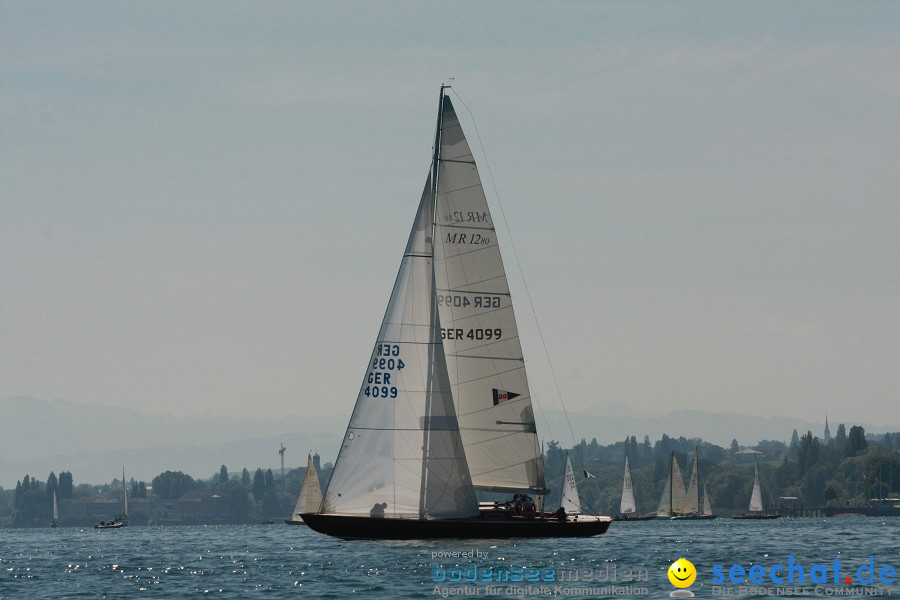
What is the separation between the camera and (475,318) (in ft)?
180

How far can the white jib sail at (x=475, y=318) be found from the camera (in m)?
54.8

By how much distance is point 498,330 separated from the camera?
2175 inches

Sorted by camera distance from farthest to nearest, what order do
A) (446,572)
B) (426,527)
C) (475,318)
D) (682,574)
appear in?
(475,318), (426,527), (446,572), (682,574)

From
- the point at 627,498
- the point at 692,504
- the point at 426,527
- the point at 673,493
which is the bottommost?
the point at 426,527

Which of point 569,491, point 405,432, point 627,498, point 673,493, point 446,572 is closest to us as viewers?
point 446,572

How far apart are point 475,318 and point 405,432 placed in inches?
222

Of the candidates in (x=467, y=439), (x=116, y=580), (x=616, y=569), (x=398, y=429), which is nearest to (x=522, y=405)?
(x=467, y=439)

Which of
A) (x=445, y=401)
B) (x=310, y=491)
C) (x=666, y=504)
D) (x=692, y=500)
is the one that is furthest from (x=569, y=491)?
(x=445, y=401)

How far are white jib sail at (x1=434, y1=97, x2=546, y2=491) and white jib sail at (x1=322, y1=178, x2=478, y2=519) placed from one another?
5.17 feet

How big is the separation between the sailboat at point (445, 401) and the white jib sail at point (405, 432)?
37mm

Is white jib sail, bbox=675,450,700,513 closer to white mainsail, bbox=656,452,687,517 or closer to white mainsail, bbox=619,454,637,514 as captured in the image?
white mainsail, bbox=656,452,687,517

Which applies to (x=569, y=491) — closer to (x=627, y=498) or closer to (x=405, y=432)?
(x=627, y=498)

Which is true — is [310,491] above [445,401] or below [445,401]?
below

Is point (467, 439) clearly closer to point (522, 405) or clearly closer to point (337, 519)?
point (522, 405)
